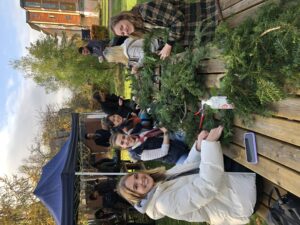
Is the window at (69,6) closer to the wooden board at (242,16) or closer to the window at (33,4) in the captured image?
the window at (33,4)

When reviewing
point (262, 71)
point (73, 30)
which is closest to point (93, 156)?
point (262, 71)

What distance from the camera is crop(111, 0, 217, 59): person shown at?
4.44 metres

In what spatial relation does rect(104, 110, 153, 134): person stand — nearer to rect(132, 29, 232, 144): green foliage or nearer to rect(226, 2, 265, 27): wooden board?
rect(132, 29, 232, 144): green foliage

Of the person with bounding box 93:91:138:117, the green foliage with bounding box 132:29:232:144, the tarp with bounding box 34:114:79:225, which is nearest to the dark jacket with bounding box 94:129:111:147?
the person with bounding box 93:91:138:117

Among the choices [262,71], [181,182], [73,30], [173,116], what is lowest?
[181,182]

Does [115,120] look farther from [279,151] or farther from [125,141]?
[279,151]

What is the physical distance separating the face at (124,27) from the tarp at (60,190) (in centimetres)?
292

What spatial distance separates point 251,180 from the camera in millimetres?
4219

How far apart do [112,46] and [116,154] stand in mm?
5942

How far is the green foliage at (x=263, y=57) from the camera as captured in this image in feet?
9.97

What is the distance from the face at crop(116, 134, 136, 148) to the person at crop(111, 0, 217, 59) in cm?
198

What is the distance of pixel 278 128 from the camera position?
11.5 ft

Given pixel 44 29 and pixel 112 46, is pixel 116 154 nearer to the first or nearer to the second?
pixel 112 46

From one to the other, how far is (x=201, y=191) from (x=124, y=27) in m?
2.49
